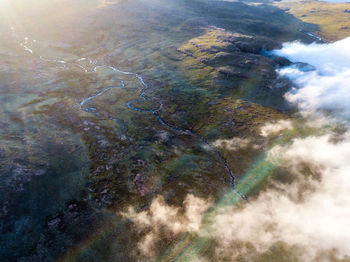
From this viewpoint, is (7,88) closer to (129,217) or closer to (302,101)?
(129,217)

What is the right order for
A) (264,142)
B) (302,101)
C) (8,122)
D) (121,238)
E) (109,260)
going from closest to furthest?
(109,260) < (121,238) < (8,122) < (264,142) < (302,101)

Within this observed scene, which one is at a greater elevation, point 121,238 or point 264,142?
point 121,238

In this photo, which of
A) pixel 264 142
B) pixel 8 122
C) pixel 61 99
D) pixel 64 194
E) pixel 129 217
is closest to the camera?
pixel 129 217

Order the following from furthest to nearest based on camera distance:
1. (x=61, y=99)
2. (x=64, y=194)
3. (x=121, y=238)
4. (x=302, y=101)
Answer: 1. (x=302, y=101)
2. (x=61, y=99)
3. (x=64, y=194)
4. (x=121, y=238)

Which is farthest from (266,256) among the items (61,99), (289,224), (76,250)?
(61,99)

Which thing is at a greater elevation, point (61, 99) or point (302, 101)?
point (61, 99)

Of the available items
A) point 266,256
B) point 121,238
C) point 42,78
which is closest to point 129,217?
point 121,238

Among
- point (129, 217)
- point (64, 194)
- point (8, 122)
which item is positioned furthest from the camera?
point (8, 122)

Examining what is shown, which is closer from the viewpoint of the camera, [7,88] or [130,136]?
[130,136]

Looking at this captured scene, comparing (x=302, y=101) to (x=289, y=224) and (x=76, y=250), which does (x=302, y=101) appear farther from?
(x=76, y=250)
